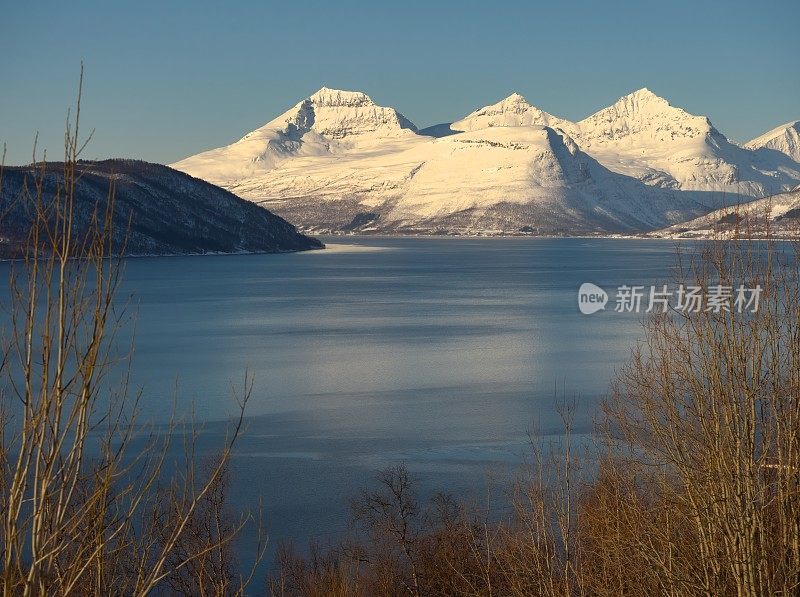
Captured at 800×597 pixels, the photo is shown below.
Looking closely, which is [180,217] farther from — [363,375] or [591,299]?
[363,375]

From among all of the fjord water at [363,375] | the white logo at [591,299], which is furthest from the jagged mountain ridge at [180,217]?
the white logo at [591,299]

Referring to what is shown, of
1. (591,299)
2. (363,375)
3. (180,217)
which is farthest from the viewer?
(180,217)

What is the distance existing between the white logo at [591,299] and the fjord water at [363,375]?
0.80m

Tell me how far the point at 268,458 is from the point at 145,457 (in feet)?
8.37

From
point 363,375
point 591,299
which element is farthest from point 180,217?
point 363,375

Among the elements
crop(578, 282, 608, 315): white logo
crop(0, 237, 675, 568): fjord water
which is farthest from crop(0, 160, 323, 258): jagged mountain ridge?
crop(578, 282, 608, 315): white logo

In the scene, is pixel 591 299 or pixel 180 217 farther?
pixel 180 217

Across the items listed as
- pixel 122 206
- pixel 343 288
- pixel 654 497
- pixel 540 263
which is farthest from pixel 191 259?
pixel 654 497

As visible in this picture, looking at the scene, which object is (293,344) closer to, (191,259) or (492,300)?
(492,300)

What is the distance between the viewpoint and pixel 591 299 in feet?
188

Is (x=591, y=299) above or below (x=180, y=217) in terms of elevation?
below

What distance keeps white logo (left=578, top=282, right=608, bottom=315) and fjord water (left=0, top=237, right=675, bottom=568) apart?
2.62 ft

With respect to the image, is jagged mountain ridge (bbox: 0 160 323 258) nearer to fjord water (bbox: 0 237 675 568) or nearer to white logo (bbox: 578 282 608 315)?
fjord water (bbox: 0 237 675 568)

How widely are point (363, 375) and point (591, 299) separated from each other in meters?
28.5
